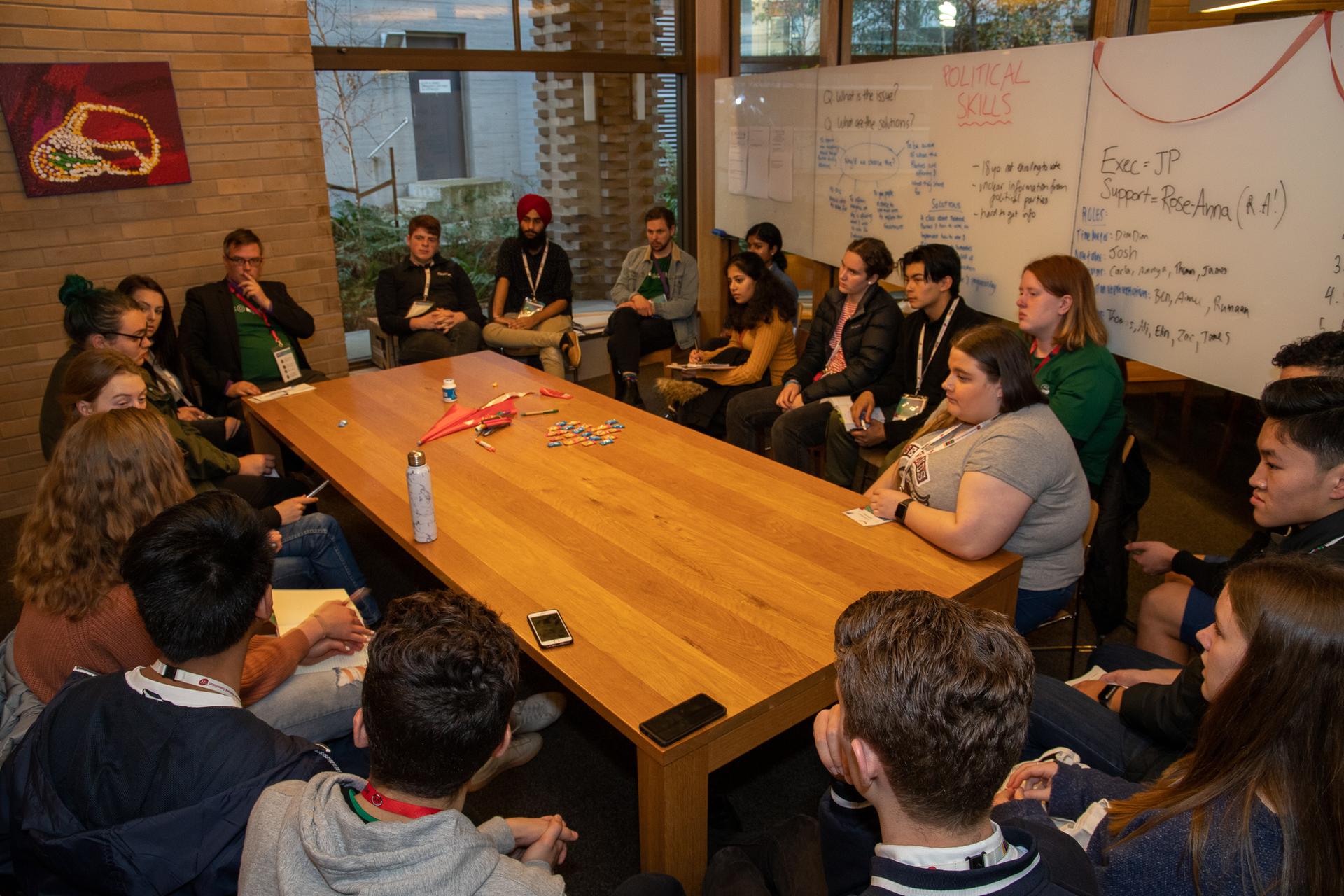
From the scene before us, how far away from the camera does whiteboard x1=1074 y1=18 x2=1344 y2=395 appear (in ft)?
8.95

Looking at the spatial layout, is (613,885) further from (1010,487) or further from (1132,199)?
(1132,199)

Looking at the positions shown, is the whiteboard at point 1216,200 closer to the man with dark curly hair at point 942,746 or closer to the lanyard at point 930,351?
the lanyard at point 930,351

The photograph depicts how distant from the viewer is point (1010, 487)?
235cm

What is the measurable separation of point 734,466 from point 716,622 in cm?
100

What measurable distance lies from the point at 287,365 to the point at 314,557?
1.94 m

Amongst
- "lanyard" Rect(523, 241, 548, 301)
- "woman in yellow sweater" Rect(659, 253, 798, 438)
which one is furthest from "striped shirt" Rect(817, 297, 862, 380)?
"lanyard" Rect(523, 241, 548, 301)

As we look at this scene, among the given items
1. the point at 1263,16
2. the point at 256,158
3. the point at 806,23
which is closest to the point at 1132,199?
the point at 806,23

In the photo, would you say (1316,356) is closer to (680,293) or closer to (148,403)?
(680,293)

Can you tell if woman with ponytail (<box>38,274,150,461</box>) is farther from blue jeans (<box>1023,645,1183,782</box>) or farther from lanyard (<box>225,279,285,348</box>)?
blue jeans (<box>1023,645,1183,782</box>)

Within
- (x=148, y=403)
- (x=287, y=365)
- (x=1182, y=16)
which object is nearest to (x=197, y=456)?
(x=148, y=403)

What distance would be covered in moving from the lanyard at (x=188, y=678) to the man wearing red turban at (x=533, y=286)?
3.85 meters

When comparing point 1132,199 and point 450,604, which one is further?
point 1132,199

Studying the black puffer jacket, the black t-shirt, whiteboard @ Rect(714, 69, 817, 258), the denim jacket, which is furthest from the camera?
the black t-shirt

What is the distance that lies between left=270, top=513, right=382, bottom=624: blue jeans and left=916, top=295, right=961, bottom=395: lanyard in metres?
2.38
